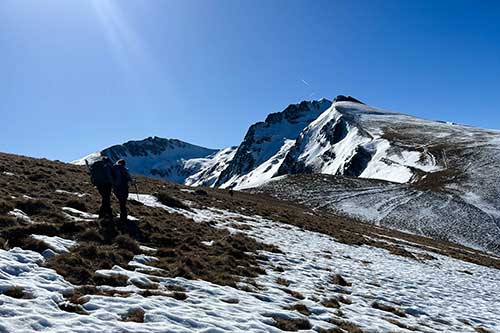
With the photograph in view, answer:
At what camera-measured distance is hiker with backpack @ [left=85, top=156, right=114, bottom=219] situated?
55.2 feet

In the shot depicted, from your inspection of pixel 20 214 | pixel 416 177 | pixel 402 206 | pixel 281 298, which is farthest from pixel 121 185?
pixel 416 177

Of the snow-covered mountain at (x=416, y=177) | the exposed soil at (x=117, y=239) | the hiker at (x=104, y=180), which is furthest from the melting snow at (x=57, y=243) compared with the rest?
the snow-covered mountain at (x=416, y=177)

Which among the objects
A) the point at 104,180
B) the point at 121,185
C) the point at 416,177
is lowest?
the point at 121,185

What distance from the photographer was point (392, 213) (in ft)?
204

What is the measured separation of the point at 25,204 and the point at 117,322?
10.2 metres

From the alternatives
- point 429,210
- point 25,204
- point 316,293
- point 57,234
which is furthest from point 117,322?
point 429,210

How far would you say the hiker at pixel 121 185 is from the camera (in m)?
17.0

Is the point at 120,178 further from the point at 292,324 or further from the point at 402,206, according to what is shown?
the point at 402,206

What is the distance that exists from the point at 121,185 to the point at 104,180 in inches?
29.0

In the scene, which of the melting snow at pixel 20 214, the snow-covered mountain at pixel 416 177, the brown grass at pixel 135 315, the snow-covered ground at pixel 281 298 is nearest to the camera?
the snow-covered ground at pixel 281 298

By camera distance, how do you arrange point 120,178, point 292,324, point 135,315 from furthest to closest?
point 120,178 < point 292,324 < point 135,315

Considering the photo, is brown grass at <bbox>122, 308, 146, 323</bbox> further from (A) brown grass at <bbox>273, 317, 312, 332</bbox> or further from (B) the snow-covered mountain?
(B) the snow-covered mountain

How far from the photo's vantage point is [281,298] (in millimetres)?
11547

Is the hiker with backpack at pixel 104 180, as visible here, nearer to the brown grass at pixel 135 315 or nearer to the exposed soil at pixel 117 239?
the exposed soil at pixel 117 239
